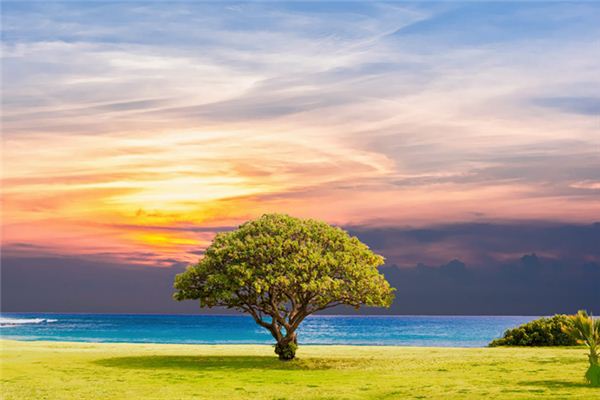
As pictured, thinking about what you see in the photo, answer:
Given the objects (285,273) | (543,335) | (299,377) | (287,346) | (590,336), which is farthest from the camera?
(543,335)

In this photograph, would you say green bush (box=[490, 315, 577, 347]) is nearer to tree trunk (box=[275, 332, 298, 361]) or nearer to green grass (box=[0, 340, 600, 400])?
green grass (box=[0, 340, 600, 400])

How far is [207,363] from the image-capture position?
52.6 m

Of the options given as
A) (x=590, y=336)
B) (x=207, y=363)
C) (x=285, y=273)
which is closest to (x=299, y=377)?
(x=285, y=273)

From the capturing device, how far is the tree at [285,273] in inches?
1912

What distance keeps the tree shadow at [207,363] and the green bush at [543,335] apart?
98.8 ft

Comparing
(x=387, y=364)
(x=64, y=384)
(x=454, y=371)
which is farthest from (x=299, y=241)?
(x=64, y=384)

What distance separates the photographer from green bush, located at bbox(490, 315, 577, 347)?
2886 inches

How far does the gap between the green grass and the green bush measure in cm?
1632

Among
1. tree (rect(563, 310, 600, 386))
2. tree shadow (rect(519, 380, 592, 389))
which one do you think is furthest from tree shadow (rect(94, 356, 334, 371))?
tree (rect(563, 310, 600, 386))

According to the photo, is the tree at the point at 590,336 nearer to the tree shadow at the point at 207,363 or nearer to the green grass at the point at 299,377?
the green grass at the point at 299,377

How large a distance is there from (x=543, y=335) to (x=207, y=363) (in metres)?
36.8

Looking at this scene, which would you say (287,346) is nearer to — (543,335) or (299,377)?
(299,377)

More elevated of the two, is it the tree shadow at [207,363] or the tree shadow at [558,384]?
the tree shadow at [207,363]

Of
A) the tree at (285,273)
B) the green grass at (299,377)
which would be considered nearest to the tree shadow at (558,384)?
the green grass at (299,377)
